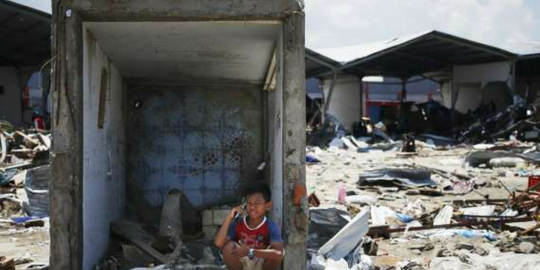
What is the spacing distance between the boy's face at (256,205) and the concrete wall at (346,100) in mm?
23559

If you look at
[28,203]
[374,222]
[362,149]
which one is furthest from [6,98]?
[374,222]

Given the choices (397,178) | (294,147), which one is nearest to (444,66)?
(397,178)

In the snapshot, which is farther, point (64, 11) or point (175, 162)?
point (175, 162)

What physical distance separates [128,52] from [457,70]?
2304 centimetres

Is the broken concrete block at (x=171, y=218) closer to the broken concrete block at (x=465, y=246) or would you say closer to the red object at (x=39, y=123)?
the broken concrete block at (x=465, y=246)

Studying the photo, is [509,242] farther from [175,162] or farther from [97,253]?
[175,162]

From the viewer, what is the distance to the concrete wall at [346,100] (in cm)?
2778

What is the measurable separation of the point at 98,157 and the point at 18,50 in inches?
734

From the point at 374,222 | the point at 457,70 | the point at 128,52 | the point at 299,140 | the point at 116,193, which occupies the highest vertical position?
the point at 457,70

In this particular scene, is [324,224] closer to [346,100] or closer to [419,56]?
[419,56]

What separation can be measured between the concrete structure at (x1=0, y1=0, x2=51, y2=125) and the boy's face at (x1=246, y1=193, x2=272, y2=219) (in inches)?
608

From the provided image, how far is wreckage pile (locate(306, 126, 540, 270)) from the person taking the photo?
17.4 ft

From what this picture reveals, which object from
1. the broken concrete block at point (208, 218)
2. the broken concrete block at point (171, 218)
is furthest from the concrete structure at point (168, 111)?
the broken concrete block at point (208, 218)

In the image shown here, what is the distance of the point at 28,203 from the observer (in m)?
8.28
